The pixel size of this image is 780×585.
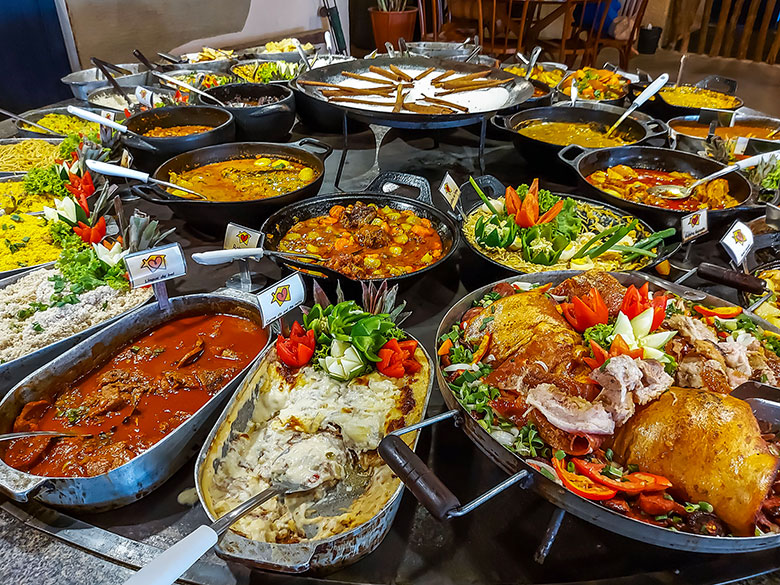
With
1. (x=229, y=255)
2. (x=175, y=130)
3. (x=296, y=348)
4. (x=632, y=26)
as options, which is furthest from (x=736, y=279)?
(x=632, y=26)

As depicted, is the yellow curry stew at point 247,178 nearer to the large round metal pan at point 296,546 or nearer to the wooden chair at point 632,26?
the large round metal pan at point 296,546

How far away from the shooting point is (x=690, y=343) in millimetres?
1640

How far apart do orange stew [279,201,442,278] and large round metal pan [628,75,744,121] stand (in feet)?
8.71

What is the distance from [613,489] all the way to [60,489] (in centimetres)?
142

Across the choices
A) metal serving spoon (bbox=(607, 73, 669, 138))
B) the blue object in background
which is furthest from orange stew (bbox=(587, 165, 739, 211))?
the blue object in background

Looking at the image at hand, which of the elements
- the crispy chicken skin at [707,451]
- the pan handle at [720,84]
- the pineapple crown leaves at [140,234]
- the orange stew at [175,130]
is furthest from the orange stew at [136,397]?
the pan handle at [720,84]

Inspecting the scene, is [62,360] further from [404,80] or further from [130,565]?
[404,80]

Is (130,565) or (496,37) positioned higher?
(496,37)

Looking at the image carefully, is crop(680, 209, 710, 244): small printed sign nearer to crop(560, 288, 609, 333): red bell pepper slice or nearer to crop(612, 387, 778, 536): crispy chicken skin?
crop(560, 288, 609, 333): red bell pepper slice

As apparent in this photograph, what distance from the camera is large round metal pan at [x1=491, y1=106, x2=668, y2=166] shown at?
337cm

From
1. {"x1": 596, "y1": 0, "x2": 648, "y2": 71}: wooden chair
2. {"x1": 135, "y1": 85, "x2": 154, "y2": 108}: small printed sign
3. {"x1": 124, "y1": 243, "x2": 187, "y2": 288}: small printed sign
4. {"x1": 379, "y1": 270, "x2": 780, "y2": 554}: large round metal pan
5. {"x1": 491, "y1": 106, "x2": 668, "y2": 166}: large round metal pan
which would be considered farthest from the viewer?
{"x1": 596, "y1": 0, "x2": 648, "y2": 71}: wooden chair

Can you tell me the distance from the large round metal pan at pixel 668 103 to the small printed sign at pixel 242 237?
3.49 m

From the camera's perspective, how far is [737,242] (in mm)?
2229

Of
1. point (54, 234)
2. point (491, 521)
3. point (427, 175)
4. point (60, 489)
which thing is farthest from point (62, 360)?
point (427, 175)
